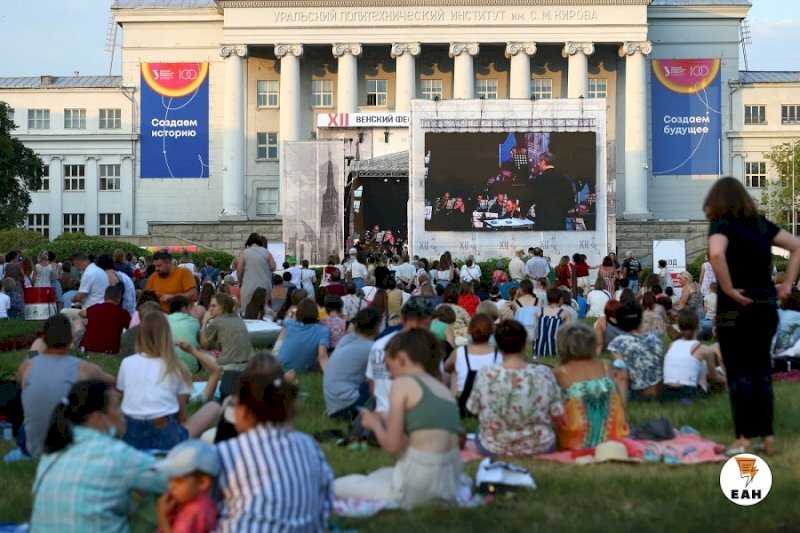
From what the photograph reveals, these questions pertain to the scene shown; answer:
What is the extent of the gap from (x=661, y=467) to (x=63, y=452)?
15.9 ft

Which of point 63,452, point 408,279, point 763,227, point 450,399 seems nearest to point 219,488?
point 63,452

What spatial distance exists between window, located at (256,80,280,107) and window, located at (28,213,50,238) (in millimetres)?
12458

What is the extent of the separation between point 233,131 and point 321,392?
4552 cm

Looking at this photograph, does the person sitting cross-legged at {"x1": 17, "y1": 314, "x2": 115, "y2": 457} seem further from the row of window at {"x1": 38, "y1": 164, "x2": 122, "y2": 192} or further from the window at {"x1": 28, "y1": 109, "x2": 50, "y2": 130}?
the window at {"x1": 28, "y1": 109, "x2": 50, "y2": 130}

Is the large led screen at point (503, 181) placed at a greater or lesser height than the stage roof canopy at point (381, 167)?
lesser

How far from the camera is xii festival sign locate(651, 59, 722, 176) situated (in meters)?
58.4

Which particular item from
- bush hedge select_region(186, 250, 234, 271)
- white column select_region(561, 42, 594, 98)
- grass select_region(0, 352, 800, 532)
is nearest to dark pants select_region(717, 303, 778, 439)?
grass select_region(0, 352, 800, 532)

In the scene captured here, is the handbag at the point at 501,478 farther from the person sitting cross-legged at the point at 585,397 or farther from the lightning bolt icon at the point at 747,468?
the lightning bolt icon at the point at 747,468

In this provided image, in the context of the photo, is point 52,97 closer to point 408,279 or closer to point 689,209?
point 689,209

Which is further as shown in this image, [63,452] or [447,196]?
[447,196]

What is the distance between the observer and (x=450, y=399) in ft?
25.8

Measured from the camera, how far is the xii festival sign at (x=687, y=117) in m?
58.4

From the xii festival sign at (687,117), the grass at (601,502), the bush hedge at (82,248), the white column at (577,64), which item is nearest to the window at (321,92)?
the white column at (577,64)

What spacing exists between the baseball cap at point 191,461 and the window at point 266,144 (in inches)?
2196
